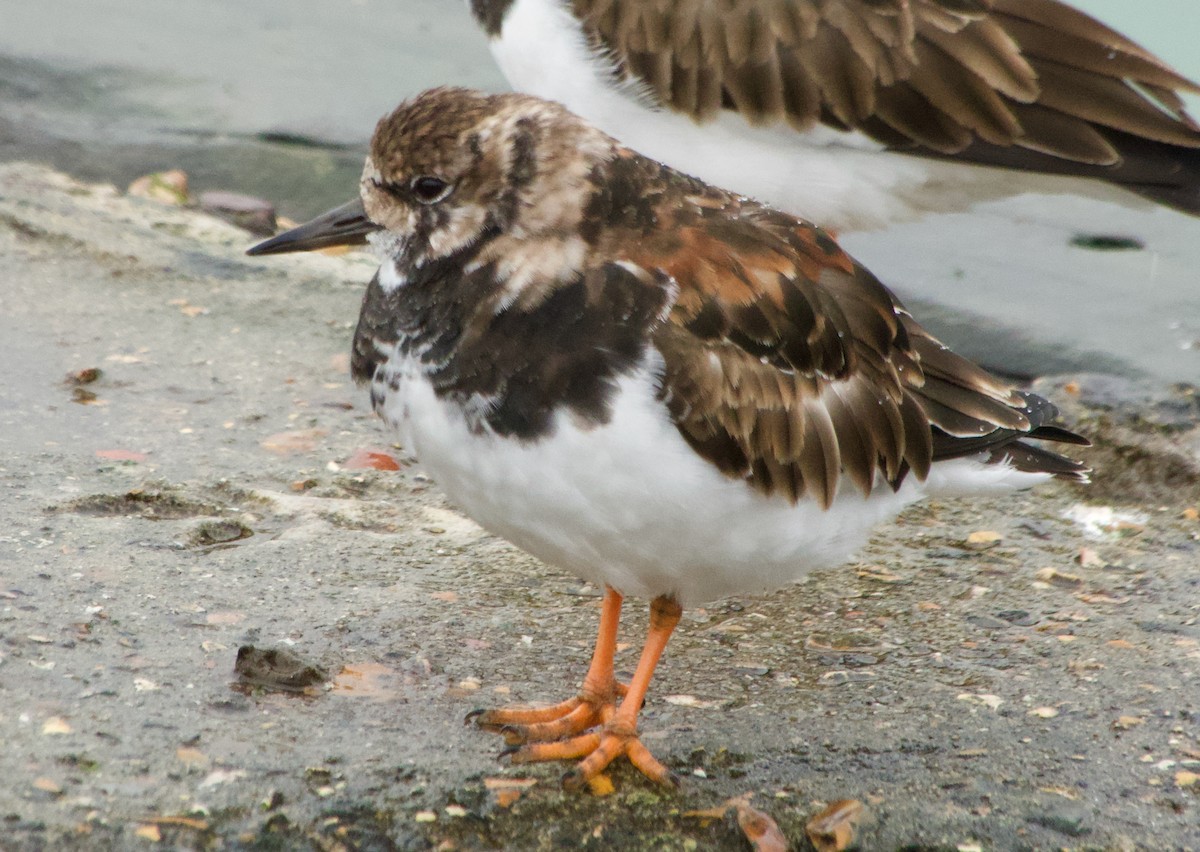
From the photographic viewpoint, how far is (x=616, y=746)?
2.66 meters

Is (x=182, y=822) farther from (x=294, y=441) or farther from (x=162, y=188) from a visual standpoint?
(x=162, y=188)

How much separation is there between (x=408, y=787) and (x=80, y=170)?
4.03 metres

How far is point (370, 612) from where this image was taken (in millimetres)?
3100

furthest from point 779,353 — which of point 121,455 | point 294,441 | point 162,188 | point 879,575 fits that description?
point 162,188

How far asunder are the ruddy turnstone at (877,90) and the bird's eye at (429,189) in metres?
1.73

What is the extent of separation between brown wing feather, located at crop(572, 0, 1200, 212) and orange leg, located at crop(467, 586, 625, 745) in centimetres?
178

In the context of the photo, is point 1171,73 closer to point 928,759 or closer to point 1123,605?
point 1123,605

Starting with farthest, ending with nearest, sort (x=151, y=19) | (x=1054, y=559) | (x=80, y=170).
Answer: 1. (x=151, y=19)
2. (x=80, y=170)
3. (x=1054, y=559)

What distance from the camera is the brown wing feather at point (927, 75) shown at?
A: 4.11 metres

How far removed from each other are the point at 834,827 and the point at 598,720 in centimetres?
53

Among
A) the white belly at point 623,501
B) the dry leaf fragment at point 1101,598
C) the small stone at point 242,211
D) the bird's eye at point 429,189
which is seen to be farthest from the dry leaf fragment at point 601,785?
the small stone at point 242,211

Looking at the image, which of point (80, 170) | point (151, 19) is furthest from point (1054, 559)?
point (151, 19)

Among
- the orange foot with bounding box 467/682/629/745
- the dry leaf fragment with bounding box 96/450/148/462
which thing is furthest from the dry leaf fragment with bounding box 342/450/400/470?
the orange foot with bounding box 467/682/629/745

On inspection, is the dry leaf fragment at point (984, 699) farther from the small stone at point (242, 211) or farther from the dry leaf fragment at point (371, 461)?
the small stone at point (242, 211)
